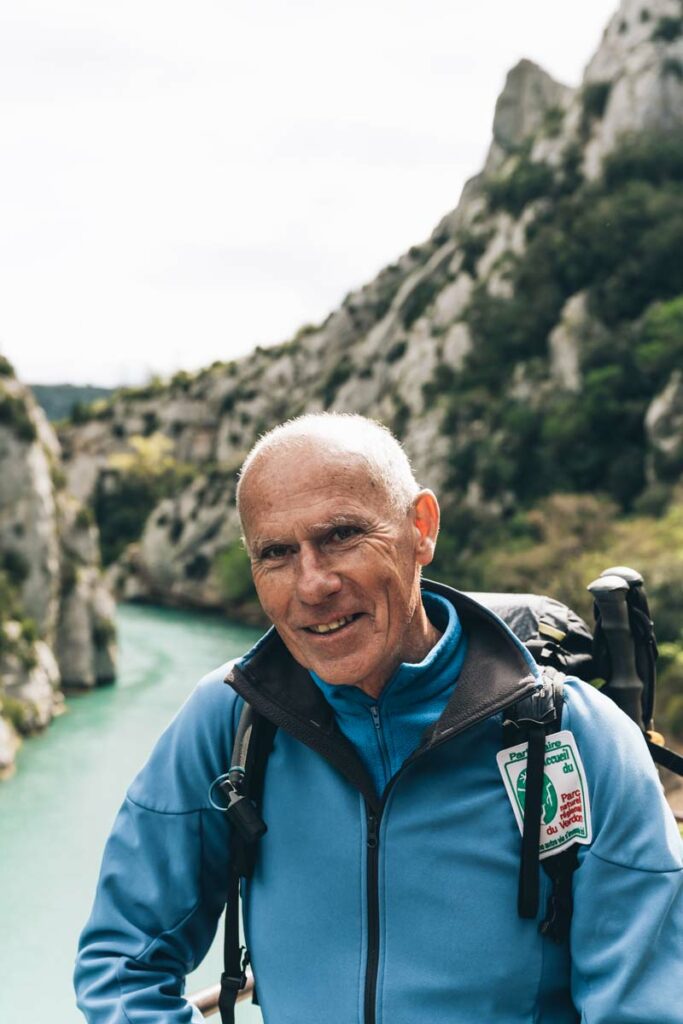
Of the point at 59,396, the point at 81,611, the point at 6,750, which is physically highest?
the point at 59,396

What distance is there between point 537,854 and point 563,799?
11 centimetres

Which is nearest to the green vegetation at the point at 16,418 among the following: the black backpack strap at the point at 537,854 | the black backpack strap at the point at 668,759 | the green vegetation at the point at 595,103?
the black backpack strap at the point at 668,759

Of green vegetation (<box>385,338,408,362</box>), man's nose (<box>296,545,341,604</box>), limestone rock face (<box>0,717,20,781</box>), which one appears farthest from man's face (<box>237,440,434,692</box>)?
green vegetation (<box>385,338,408,362</box>)

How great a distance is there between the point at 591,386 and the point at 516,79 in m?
40.2

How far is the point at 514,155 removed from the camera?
56875mm

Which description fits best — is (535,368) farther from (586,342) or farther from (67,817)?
(67,817)

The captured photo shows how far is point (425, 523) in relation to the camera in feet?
7.11

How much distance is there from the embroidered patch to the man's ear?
0.48 meters

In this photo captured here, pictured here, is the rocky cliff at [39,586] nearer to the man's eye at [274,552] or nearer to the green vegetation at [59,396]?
the man's eye at [274,552]

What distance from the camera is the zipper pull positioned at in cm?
190

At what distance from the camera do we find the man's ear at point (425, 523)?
2131 millimetres

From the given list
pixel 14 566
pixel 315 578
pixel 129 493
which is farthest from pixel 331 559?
pixel 129 493

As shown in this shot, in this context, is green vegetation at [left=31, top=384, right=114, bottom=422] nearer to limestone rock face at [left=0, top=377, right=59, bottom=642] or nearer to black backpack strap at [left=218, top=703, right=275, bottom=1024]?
limestone rock face at [left=0, top=377, right=59, bottom=642]

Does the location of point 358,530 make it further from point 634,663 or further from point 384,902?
point 634,663
